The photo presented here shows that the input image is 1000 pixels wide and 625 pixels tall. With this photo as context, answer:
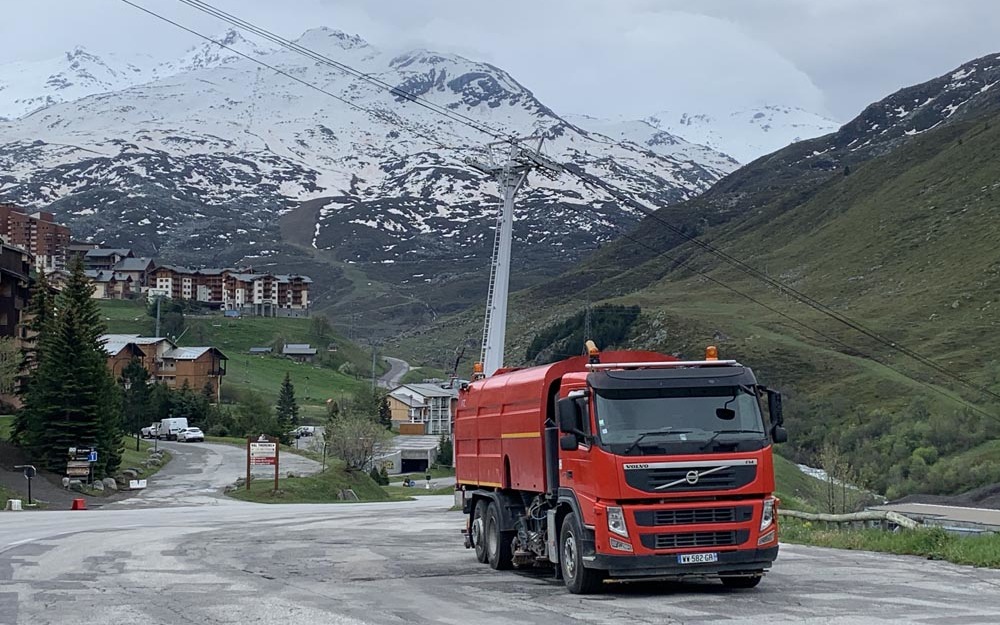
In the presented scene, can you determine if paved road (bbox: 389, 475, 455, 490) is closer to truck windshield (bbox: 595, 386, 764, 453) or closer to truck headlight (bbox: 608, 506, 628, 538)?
truck windshield (bbox: 595, 386, 764, 453)

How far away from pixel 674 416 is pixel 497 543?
17.4 ft

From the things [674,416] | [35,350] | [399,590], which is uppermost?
[35,350]

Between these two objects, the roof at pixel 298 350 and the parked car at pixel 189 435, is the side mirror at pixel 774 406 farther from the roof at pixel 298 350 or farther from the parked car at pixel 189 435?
the roof at pixel 298 350

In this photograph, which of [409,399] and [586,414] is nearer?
[586,414]

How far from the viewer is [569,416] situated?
607 inches

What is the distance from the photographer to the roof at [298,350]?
16462cm

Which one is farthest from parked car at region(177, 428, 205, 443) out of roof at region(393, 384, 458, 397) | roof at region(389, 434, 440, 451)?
roof at region(393, 384, 458, 397)

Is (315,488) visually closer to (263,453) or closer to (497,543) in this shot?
(263,453)

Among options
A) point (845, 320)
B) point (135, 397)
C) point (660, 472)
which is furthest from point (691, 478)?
point (845, 320)

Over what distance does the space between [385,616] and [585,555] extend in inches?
115

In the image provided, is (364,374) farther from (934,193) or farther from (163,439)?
(934,193)

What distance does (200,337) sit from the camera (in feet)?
547

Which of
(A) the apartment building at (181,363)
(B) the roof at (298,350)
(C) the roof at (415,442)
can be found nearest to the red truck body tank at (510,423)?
(C) the roof at (415,442)

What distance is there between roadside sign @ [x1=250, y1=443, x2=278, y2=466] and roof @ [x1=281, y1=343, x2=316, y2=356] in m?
103
